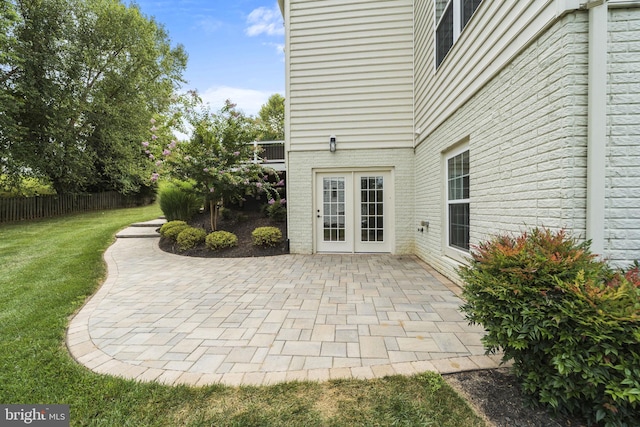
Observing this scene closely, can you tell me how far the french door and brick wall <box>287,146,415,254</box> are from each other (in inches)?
7.4

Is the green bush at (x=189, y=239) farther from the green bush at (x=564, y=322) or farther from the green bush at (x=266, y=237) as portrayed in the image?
the green bush at (x=564, y=322)

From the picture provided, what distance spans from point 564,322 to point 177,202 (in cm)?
908

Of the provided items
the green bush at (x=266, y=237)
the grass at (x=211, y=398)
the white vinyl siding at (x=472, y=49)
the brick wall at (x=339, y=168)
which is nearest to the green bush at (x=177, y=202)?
the green bush at (x=266, y=237)

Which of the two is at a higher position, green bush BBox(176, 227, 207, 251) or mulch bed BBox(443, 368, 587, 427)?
green bush BBox(176, 227, 207, 251)

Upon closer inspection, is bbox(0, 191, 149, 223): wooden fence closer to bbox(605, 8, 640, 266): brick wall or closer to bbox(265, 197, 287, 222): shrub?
bbox(265, 197, 287, 222): shrub

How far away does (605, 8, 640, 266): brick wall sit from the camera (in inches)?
77.0

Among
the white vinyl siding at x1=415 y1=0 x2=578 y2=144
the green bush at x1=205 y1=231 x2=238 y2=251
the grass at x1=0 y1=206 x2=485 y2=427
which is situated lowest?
the grass at x1=0 y1=206 x2=485 y2=427

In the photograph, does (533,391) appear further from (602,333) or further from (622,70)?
(622,70)

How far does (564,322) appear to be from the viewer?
1.44m

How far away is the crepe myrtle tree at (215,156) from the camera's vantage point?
23.0 ft

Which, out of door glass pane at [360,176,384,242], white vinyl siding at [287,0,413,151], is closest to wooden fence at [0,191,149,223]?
white vinyl siding at [287,0,413,151]

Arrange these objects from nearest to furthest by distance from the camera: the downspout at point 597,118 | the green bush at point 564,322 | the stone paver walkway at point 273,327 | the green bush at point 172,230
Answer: the green bush at point 564,322 → the downspout at point 597,118 → the stone paver walkway at point 273,327 → the green bush at point 172,230

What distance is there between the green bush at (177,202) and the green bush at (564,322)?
27.5 ft

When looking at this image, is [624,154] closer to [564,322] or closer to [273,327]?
[564,322]
